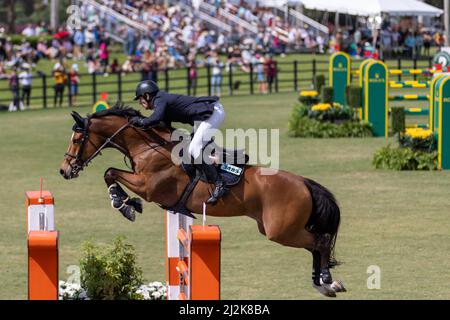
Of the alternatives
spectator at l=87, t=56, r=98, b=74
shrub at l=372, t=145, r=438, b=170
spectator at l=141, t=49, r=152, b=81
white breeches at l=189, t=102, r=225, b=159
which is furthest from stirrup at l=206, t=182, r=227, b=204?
spectator at l=87, t=56, r=98, b=74

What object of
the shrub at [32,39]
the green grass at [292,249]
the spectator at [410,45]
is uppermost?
the shrub at [32,39]

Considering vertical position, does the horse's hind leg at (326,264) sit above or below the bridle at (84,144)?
below

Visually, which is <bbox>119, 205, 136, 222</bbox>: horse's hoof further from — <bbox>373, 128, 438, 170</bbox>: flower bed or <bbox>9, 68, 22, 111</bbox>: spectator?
<bbox>9, 68, 22, 111</bbox>: spectator

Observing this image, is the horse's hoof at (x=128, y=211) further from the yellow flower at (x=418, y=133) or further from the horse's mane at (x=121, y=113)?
the yellow flower at (x=418, y=133)

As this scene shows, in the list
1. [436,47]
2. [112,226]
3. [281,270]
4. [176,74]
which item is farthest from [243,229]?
[436,47]

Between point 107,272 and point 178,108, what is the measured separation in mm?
1955

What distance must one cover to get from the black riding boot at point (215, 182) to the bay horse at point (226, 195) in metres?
0.09

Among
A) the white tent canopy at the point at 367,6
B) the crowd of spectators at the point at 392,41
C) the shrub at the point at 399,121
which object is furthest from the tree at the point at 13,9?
the shrub at the point at 399,121

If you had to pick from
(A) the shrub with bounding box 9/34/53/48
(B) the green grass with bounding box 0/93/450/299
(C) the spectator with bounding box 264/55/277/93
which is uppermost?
(A) the shrub with bounding box 9/34/53/48

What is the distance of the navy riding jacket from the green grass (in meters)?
2.23

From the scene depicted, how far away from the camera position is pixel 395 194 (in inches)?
821

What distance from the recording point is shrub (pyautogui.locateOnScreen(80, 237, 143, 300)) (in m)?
11.3

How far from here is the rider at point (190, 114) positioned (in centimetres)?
1203

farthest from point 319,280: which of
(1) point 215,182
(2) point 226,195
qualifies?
(1) point 215,182
